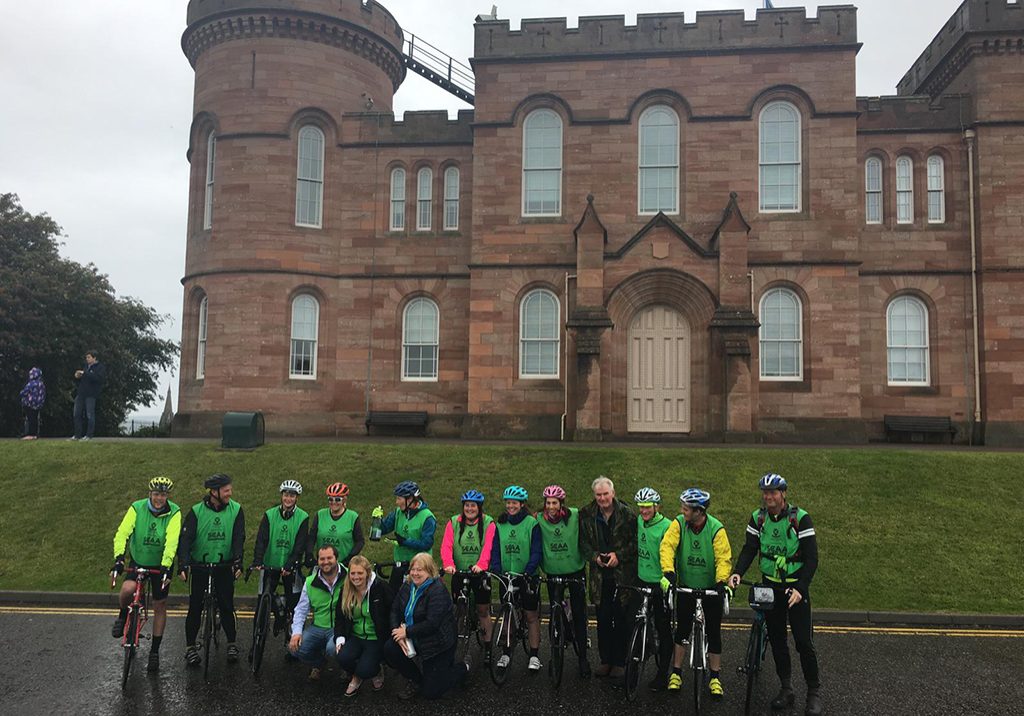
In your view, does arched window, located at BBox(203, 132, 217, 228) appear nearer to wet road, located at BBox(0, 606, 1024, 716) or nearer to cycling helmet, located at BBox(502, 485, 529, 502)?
wet road, located at BBox(0, 606, 1024, 716)

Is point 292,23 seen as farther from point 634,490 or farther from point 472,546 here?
point 472,546

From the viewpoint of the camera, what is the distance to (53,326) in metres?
26.5

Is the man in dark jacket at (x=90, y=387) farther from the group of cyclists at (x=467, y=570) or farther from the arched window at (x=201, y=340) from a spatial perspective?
the group of cyclists at (x=467, y=570)

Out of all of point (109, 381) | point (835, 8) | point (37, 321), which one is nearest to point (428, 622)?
point (835, 8)

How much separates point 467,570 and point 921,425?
17349mm

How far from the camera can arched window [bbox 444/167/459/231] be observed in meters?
24.0

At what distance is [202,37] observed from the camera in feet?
79.3

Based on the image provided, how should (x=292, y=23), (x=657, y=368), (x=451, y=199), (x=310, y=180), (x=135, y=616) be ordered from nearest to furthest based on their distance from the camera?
(x=135, y=616) → (x=657, y=368) → (x=292, y=23) → (x=310, y=180) → (x=451, y=199)

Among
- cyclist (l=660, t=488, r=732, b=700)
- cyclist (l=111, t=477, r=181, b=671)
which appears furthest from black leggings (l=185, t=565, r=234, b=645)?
cyclist (l=660, t=488, r=732, b=700)

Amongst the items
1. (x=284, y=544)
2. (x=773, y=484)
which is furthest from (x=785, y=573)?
(x=284, y=544)

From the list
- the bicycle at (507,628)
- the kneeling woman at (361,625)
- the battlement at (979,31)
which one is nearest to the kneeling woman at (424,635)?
the kneeling woman at (361,625)

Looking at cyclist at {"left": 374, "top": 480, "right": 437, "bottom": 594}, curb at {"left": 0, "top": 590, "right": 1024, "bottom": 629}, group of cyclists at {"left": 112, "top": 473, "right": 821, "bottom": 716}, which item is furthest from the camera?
curb at {"left": 0, "top": 590, "right": 1024, "bottom": 629}

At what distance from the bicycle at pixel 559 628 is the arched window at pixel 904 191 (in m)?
18.7

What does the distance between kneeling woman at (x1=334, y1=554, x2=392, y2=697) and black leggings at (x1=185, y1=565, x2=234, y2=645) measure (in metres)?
1.62
